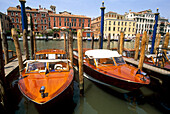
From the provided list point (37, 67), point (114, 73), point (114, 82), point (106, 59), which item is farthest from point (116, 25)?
point (37, 67)

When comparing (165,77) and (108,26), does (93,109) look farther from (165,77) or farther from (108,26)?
(108,26)

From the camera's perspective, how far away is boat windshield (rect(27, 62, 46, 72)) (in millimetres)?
6284

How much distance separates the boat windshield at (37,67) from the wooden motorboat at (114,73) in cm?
306

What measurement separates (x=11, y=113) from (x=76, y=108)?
297 centimetres

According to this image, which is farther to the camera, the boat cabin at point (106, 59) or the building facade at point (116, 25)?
the building facade at point (116, 25)

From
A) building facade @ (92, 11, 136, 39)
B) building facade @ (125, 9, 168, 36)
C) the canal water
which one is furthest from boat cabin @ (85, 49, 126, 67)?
building facade @ (125, 9, 168, 36)

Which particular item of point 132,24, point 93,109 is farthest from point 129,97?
point 132,24

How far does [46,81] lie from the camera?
17.6ft

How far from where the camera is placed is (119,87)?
6.42 metres

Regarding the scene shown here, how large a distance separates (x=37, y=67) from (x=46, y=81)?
5.00 ft

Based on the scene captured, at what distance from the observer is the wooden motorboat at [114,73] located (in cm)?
597

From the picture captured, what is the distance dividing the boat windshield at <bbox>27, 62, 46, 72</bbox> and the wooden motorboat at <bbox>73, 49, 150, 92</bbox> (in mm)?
3063

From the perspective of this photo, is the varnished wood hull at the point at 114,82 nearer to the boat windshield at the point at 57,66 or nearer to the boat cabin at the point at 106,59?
the boat cabin at the point at 106,59

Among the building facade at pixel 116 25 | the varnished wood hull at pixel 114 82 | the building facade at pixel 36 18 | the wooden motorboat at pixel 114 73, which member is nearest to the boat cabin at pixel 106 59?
Result: the wooden motorboat at pixel 114 73
